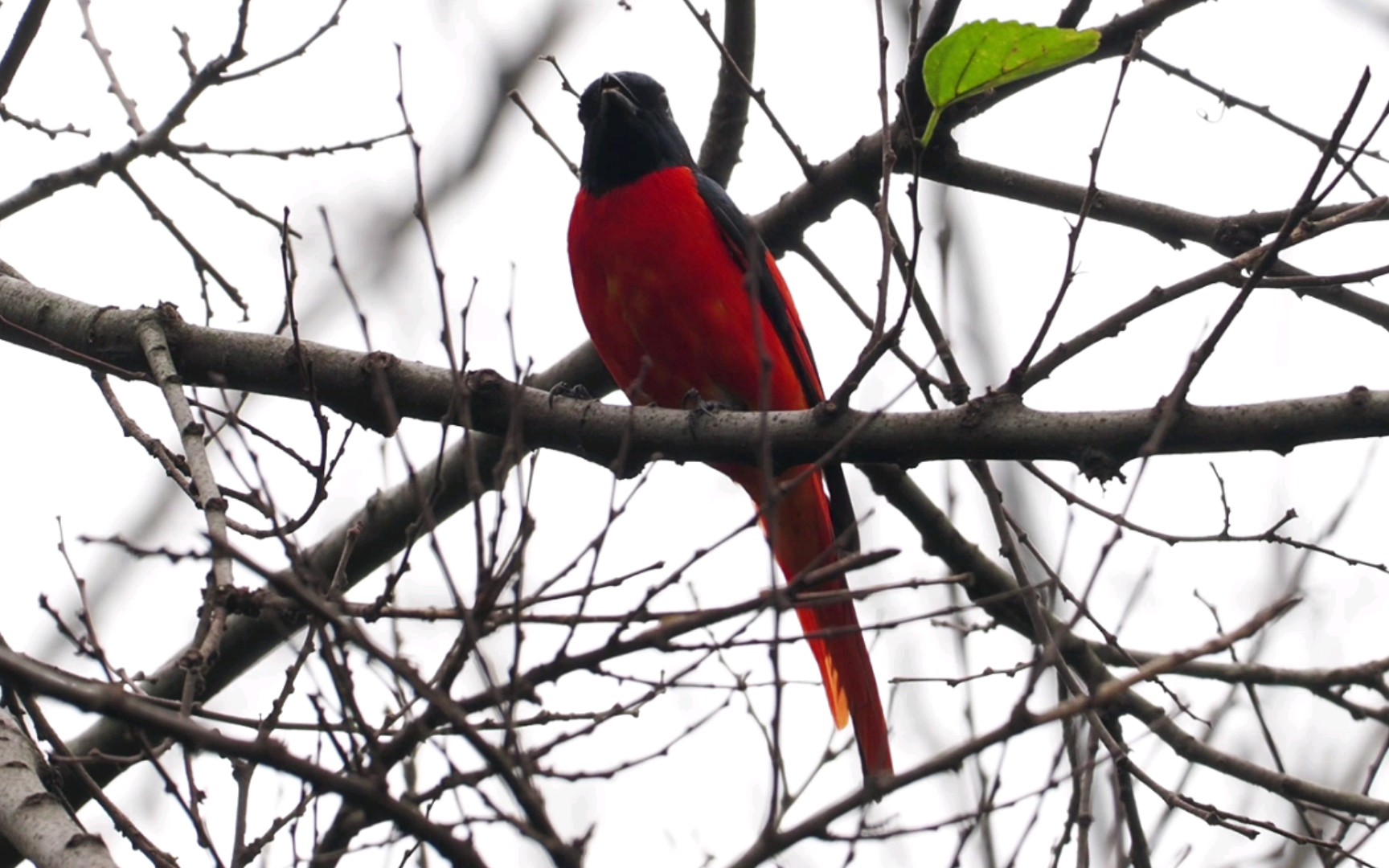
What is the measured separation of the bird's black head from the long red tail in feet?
4.80

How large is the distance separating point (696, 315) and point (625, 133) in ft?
3.93

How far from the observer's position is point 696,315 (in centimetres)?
518

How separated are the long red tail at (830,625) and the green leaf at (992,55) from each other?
1.49m

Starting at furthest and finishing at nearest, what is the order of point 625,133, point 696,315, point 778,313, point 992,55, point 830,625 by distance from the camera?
point 625,133 < point 830,625 < point 778,313 < point 696,315 < point 992,55

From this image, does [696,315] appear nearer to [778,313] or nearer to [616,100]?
[778,313]

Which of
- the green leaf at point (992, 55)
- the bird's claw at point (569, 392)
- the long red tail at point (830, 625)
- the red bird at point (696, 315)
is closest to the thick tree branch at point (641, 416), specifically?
the bird's claw at point (569, 392)

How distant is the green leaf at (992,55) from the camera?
3268mm

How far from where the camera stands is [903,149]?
449 centimetres

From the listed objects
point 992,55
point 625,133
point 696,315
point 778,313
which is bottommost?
point 992,55

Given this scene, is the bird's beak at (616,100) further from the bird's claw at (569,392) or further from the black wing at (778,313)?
the bird's claw at (569,392)

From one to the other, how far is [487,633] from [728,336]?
9.52 feet

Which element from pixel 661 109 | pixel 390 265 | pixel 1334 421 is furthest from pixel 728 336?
pixel 390 265

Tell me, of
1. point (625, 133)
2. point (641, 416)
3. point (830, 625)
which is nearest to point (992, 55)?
point (641, 416)

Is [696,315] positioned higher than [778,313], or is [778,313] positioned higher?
[778,313]
